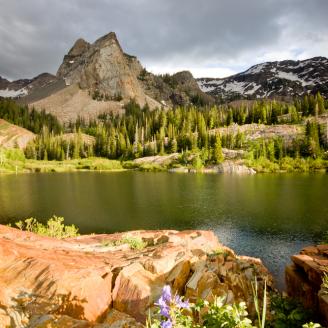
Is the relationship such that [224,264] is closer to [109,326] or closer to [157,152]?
[109,326]

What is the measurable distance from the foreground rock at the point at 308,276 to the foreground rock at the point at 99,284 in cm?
251

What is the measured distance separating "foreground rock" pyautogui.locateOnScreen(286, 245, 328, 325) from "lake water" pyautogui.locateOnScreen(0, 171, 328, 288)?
242 inches

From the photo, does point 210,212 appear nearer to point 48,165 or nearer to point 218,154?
point 218,154

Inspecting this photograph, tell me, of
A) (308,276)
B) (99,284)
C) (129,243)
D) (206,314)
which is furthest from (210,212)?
(206,314)

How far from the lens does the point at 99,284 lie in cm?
1240

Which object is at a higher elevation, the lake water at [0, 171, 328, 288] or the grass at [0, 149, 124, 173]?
the grass at [0, 149, 124, 173]

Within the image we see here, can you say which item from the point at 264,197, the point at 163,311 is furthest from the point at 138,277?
the point at 264,197

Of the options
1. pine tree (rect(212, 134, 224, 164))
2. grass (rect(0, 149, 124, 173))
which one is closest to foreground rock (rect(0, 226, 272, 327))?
pine tree (rect(212, 134, 224, 164))

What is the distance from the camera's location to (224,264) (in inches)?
672

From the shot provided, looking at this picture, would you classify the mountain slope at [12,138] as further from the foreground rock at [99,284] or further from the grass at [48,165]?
the foreground rock at [99,284]

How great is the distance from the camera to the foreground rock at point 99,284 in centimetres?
1019

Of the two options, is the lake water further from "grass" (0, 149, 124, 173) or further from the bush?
"grass" (0, 149, 124, 173)

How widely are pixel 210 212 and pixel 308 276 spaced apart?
110 feet

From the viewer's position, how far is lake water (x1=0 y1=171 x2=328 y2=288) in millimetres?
36156
